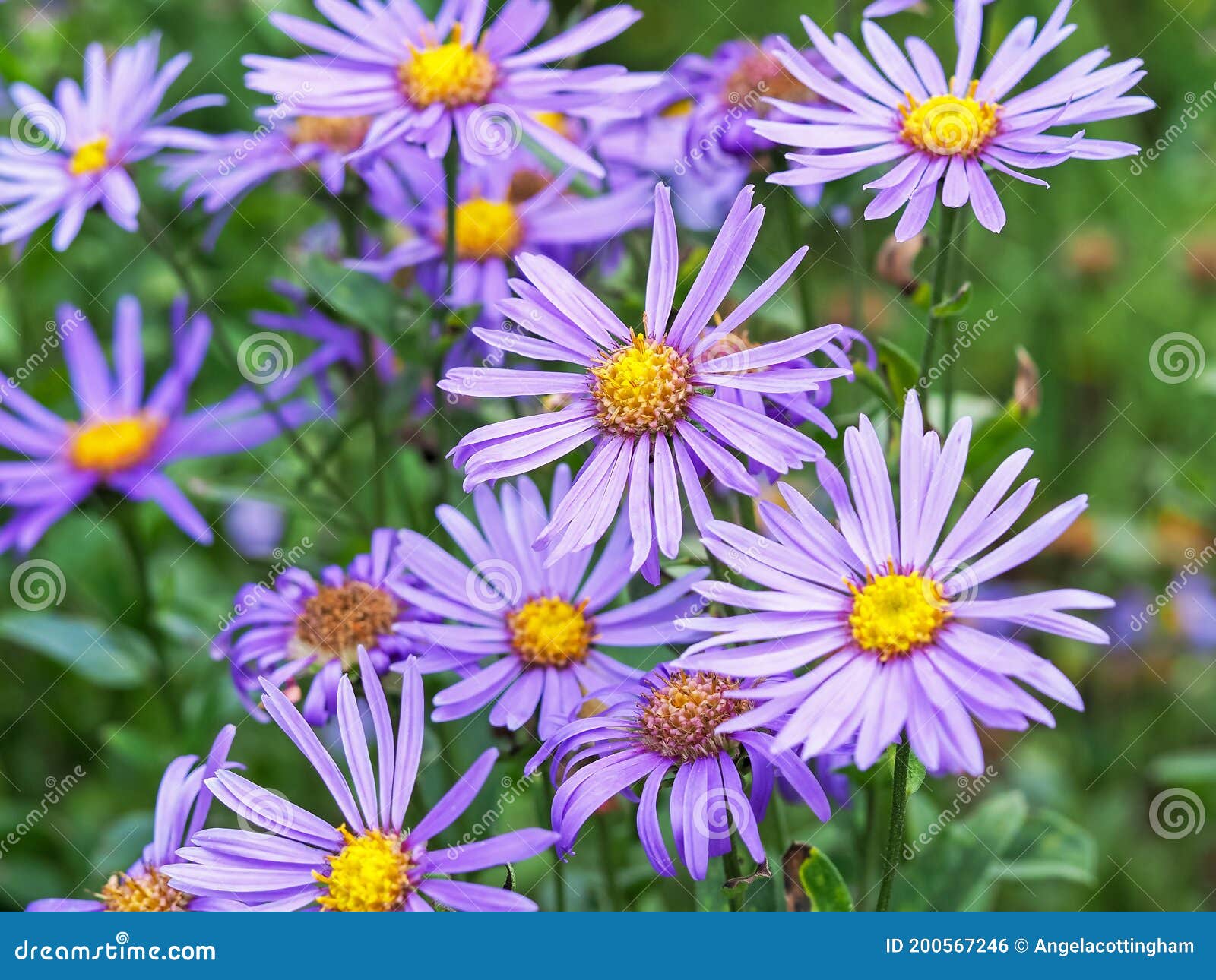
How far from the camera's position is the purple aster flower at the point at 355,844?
53.6 inches

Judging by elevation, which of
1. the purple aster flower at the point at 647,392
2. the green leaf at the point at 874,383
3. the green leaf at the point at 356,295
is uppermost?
the green leaf at the point at 356,295

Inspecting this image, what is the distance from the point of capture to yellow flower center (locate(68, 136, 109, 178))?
6.95 ft

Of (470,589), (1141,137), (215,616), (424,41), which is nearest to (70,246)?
(215,616)

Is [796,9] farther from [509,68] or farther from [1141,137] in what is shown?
[509,68]

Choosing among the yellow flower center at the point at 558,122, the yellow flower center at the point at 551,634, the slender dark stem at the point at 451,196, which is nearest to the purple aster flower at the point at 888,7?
the slender dark stem at the point at 451,196

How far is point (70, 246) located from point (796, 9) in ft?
7.01

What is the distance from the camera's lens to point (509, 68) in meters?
1.95

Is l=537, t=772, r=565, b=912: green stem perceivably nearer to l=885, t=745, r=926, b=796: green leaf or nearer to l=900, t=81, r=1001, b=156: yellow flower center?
l=885, t=745, r=926, b=796: green leaf

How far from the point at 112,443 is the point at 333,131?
78 cm
